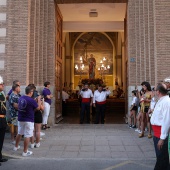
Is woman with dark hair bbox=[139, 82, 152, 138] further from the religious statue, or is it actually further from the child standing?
the religious statue

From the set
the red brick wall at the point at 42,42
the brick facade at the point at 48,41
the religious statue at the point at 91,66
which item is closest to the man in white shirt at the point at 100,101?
the brick facade at the point at 48,41

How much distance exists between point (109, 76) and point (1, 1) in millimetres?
20684

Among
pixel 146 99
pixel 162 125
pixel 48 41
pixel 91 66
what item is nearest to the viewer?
pixel 162 125

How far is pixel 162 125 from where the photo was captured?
3992mm

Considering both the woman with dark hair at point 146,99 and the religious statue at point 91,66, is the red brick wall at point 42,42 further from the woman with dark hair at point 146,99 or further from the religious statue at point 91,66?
the religious statue at point 91,66

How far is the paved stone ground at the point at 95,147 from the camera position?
19.3 feet

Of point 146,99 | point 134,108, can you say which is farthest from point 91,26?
point 146,99

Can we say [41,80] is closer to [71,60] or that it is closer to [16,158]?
[16,158]

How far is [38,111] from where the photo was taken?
6934 mm

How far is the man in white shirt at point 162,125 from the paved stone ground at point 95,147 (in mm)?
1386

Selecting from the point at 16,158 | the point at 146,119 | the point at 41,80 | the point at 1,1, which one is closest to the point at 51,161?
the point at 16,158

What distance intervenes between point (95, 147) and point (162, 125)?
318 cm

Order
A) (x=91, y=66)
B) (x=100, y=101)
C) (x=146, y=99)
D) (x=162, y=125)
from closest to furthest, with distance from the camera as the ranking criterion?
(x=162, y=125)
(x=146, y=99)
(x=100, y=101)
(x=91, y=66)

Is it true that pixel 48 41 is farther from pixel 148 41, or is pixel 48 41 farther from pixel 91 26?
pixel 91 26
